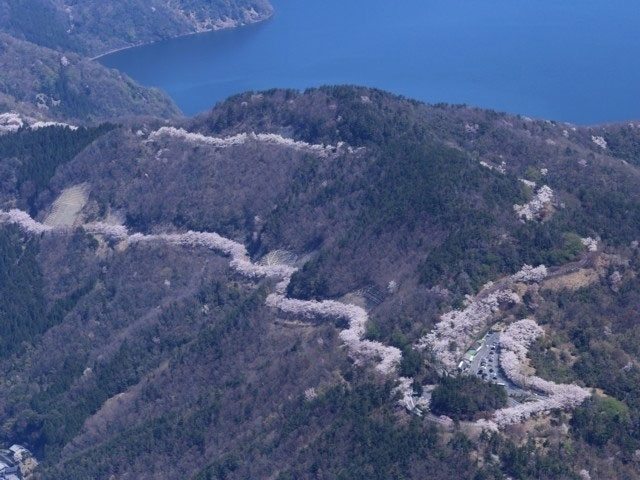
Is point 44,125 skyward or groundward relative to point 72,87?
skyward

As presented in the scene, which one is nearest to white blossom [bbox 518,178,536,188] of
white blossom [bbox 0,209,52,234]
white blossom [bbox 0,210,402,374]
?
white blossom [bbox 0,210,402,374]

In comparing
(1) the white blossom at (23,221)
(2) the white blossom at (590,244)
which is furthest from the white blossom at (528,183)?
(1) the white blossom at (23,221)

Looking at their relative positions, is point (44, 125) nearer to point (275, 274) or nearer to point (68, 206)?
point (68, 206)

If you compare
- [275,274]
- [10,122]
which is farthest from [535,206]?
[10,122]

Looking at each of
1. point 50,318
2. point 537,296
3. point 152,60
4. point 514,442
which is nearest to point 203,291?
point 50,318

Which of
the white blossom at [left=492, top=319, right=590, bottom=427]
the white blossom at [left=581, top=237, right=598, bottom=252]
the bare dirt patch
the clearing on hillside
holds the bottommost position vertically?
the clearing on hillside

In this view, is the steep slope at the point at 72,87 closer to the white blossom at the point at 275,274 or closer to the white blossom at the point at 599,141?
the white blossom at the point at 275,274

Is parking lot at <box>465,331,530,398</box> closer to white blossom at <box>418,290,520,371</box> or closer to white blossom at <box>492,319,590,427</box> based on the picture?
white blossom at <box>492,319,590,427</box>
